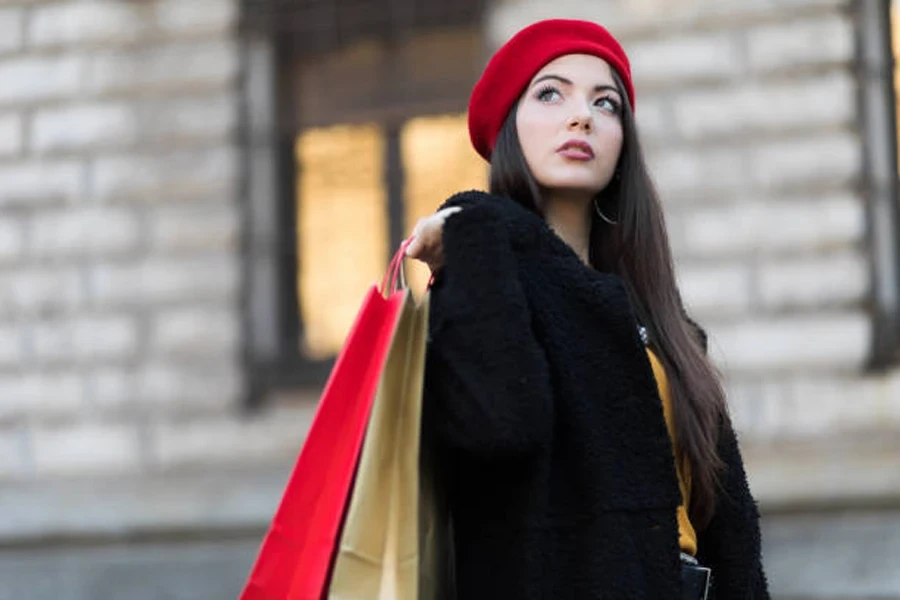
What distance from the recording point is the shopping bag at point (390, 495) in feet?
6.20

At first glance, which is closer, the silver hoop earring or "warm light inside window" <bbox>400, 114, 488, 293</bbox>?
the silver hoop earring

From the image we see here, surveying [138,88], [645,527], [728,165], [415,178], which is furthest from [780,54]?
[645,527]

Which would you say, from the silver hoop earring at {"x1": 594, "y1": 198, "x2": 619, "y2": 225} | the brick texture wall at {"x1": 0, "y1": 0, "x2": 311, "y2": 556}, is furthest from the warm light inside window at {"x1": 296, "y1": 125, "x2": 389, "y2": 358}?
the silver hoop earring at {"x1": 594, "y1": 198, "x2": 619, "y2": 225}

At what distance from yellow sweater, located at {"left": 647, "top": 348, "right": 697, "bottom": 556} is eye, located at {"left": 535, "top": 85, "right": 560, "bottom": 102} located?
1.41 feet

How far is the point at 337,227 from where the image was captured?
6.93 m

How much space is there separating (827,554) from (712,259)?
53.8 inches

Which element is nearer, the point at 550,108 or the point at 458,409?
the point at 458,409

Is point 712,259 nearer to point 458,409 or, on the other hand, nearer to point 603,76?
point 603,76

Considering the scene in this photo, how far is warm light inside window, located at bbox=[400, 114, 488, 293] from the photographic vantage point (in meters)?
6.70

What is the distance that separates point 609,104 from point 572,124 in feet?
0.36

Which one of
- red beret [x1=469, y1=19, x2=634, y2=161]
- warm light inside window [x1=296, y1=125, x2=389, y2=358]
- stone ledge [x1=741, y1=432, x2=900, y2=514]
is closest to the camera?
Answer: red beret [x1=469, y1=19, x2=634, y2=161]

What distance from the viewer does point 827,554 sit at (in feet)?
18.5

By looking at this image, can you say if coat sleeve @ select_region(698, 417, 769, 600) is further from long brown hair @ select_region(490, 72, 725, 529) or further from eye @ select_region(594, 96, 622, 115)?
eye @ select_region(594, 96, 622, 115)

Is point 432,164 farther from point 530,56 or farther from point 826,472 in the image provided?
point 530,56
